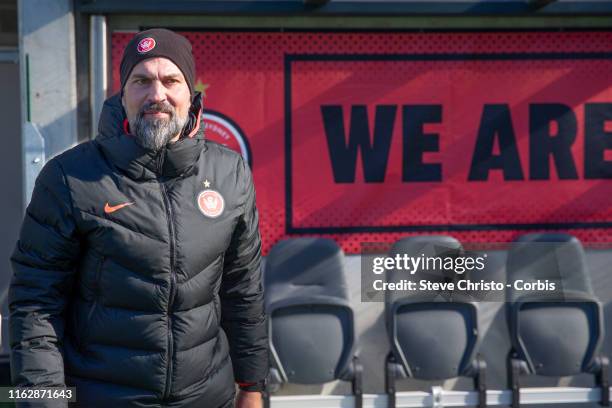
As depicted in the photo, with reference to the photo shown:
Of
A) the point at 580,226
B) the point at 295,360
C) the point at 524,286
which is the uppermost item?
the point at 580,226

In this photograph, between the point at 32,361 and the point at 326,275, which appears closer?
the point at 32,361

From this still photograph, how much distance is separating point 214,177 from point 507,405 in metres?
3.17

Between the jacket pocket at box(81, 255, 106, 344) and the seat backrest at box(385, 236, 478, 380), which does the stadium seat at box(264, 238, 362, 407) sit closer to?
the seat backrest at box(385, 236, 478, 380)

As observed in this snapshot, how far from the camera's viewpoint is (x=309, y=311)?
4.52 m

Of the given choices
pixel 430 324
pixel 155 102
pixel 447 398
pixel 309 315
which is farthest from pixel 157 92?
pixel 447 398

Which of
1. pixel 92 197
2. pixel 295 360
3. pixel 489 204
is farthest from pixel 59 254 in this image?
pixel 489 204

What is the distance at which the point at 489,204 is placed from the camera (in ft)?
16.0

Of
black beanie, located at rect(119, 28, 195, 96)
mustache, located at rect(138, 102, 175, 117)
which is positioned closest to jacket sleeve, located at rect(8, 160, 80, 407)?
mustache, located at rect(138, 102, 175, 117)

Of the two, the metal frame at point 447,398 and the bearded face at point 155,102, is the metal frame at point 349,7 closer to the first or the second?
the metal frame at point 447,398

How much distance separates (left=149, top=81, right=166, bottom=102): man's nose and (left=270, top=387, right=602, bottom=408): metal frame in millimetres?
2814

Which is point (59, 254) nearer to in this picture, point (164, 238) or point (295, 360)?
point (164, 238)

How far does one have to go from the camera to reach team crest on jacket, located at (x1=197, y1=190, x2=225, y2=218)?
2.10m

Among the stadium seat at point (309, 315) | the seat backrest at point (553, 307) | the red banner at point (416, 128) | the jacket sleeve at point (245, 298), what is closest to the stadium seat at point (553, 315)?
the seat backrest at point (553, 307)

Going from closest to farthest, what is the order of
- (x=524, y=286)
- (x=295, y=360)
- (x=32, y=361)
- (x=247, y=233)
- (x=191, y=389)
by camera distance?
(x=32, y=361), (x=191, y=389), (x=247, y=233), (x=295, y=360), (x=524, y=286)
